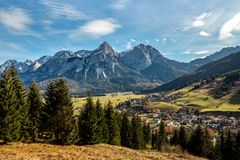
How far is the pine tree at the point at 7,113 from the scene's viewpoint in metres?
54.9

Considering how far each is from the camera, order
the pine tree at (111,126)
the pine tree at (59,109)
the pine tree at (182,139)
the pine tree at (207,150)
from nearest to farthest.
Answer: the pine tree at (59,109), the pine tree at (111,126), the pine tree at (207,150), the pine tree at (182,139)

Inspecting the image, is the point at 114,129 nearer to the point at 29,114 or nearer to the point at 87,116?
the point at 87,116

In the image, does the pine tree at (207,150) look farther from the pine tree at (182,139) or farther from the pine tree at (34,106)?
the pine tree at (34,106)

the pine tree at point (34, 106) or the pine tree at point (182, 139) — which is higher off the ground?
the pine tree at point (34, 106)

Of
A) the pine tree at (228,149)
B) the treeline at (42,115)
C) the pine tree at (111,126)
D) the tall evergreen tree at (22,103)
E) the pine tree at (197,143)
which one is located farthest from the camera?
the pine tree at (197,143)

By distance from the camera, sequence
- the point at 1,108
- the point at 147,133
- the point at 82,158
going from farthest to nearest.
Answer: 1. the point at 147,133
2. the point at 1,108
3. the point at 82,158

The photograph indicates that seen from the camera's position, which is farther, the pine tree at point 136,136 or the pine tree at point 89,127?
the pine tree at point 136,136

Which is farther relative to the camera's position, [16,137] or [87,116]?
[87,116]

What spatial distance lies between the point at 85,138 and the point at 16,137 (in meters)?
23.4

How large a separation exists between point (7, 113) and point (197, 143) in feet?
311

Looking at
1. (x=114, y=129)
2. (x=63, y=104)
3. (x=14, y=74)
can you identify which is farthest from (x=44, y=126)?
(x=114, y=129)

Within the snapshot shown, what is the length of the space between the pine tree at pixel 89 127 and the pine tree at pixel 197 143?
6335cm

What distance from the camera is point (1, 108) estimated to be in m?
55.7

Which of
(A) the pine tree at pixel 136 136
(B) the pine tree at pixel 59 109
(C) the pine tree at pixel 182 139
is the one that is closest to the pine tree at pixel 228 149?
(C) the pine tree at pixel 182 139
